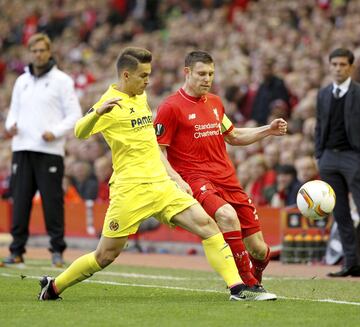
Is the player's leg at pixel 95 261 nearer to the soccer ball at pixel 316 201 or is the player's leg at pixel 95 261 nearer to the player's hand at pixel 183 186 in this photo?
the player's hand at pixel 183 186

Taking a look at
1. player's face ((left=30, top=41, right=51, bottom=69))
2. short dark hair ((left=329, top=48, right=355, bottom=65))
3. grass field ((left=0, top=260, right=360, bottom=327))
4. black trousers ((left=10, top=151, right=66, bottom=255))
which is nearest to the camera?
grass field ((left=0, top=260, right=360, bottom=327))

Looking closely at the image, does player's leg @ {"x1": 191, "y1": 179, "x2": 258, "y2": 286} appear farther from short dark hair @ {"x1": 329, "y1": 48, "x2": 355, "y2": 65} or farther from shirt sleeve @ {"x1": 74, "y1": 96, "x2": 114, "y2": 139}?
short dark hair @ {"x1": 329, "y1": 48, "x2": 355, "y2": 65}

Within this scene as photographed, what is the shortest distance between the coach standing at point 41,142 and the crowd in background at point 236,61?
1.49 metres

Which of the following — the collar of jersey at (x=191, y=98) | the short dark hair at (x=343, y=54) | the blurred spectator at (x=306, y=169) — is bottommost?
the blurred spectator at (x=306, y=169)

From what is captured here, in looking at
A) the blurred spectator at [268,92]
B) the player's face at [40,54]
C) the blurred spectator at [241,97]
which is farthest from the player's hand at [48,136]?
the blurred spectator at [241,97]

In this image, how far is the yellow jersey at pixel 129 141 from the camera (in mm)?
9508

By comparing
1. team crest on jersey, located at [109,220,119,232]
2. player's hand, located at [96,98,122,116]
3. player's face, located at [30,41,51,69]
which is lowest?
team crest on jersey, located at [109,220,119,232]

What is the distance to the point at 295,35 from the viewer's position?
20516 millimetres

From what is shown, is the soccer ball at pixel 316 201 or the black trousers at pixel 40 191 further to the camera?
the black trousers at pixel 40 191

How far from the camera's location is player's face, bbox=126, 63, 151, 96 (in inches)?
378

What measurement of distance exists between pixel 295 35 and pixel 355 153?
7854mm

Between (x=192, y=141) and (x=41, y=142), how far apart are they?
3866mm

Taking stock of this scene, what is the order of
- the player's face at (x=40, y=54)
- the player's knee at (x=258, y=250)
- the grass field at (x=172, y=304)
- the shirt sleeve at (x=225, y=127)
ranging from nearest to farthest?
the grass field at (x=172, y=304) → the player's knee at (x=258, y=250) → the shirt sleeve at (x=225, y=127) → the player's face at (x=40, y=54)

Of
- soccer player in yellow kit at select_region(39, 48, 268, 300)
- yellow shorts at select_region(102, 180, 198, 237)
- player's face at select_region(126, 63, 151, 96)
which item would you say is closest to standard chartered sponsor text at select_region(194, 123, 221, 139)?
soccer player in yellow kit at select_region(39, 48, 268, 300)
